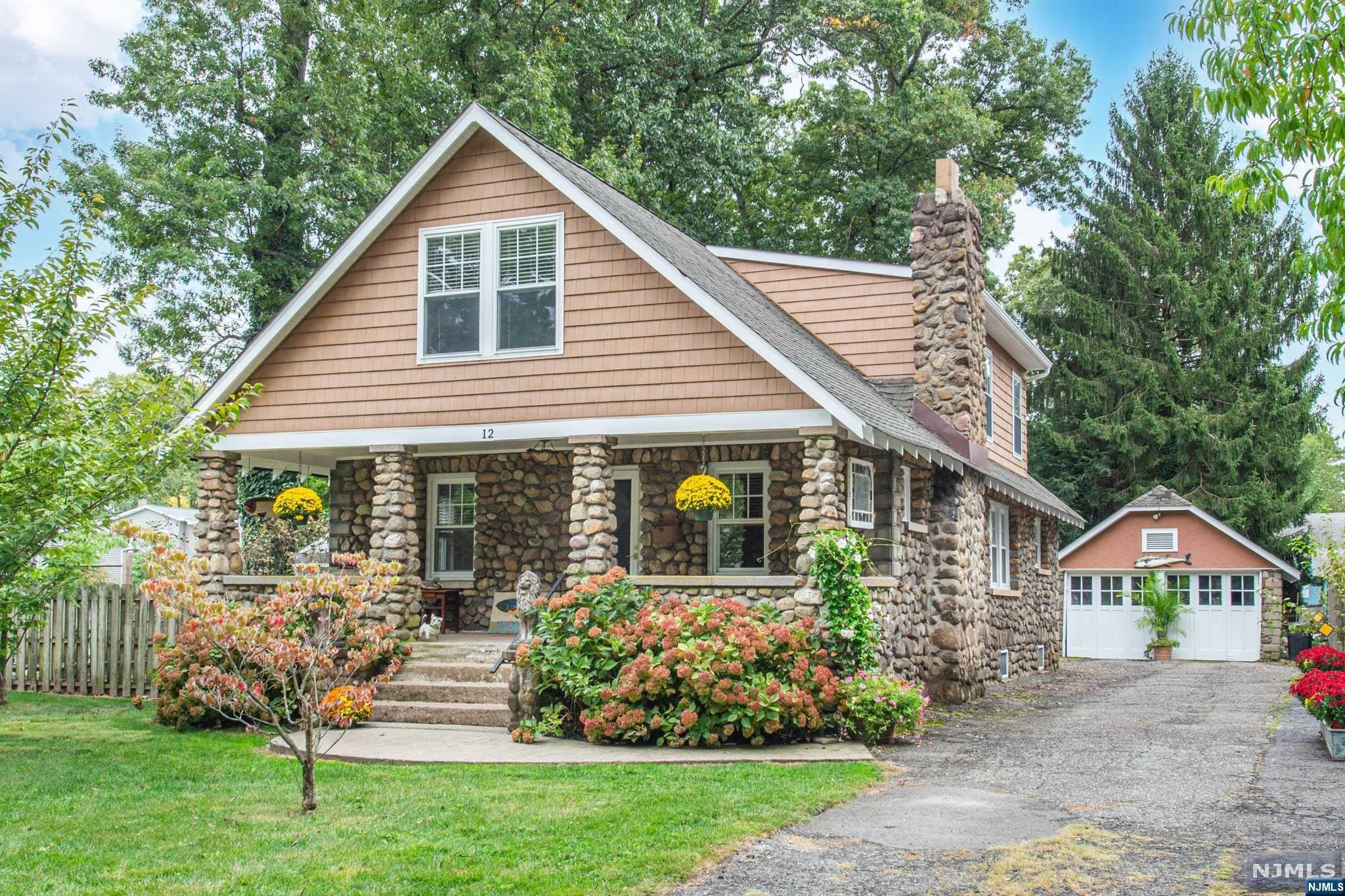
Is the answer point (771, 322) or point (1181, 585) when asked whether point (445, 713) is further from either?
point (1181, 585)

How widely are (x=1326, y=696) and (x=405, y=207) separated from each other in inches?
423

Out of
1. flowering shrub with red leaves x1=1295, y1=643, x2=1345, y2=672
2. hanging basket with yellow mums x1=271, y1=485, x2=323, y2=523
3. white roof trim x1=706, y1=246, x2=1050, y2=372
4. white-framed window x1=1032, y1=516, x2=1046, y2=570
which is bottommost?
flowering shrub with red leaves x1=1295, y1=643, x2=1345, y2=672

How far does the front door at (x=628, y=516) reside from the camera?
15.2 m

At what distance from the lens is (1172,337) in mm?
31516

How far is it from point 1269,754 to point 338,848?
7.94 m

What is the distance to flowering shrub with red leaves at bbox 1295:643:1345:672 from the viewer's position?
11.0 m

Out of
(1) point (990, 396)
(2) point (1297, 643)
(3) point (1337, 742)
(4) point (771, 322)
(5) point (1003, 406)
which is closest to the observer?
(3) point (1337, 742)

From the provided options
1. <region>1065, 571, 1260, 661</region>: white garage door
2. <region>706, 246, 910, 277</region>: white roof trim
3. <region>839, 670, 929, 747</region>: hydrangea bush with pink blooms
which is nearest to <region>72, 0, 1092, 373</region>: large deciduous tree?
<region>706, 246, 910, 277</region>: white roof trim

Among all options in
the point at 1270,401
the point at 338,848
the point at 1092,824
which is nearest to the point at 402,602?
the point at 338,848

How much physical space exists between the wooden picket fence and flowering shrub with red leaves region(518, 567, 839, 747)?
6.08m

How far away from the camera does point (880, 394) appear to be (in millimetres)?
15133

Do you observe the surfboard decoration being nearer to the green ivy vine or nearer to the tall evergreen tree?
the tall evergreen tree

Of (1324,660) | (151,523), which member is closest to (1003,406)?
(1324,660)

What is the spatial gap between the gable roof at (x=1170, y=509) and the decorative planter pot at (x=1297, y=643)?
4.70 ft
